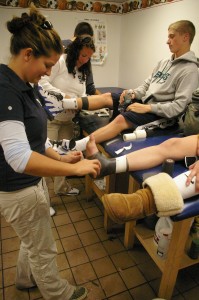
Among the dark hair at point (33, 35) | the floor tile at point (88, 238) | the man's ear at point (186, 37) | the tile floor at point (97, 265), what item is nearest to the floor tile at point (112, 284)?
the tile floor at point (97, 265)

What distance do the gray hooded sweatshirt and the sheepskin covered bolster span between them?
765 millimetres

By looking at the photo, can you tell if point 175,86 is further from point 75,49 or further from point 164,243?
point 164,243

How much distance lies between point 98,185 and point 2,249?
0.84 metres

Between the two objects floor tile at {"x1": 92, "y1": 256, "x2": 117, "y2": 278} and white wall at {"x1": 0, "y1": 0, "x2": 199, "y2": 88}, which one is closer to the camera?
floor tile at {"x1": 92, "y1": 256, "x2": 117, "y2": 278}

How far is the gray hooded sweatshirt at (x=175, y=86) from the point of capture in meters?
1.63

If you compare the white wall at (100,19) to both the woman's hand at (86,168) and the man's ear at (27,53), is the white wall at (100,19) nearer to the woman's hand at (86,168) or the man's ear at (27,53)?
the man's ear at (27,53)

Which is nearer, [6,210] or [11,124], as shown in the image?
[11,124]

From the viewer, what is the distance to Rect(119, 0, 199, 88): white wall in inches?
82.2

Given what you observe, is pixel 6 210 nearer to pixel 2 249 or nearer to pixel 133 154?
pixel 133 154

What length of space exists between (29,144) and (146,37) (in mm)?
2425

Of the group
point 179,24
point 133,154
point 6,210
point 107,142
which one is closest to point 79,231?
point 107,142

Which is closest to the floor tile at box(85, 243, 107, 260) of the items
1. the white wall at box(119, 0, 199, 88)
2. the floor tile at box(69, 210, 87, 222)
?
the floor tile at box(69, 210, 87, 222)

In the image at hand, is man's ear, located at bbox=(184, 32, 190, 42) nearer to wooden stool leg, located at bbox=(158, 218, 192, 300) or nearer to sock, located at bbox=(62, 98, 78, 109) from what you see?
sock, located at bbox=(62, 98, 78, 109)

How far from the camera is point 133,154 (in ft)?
4.37
